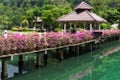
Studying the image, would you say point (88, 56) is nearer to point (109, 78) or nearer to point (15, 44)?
point (109, 78)

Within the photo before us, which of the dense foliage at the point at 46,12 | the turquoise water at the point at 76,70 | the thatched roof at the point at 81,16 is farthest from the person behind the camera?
the dense foliage at the point at 46,12

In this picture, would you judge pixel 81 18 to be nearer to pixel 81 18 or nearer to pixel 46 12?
pixel 81 18

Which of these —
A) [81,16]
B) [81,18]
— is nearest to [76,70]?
[81,18]

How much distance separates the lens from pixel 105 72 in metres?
19.0

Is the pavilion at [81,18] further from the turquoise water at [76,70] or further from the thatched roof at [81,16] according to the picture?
the turquoise water at [76,70]

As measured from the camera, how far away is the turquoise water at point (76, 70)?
56.4 feet

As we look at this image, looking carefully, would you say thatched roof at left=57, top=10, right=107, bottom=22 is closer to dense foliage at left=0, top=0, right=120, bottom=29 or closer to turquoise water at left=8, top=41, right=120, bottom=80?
turquoise water at left=8, top=41, right=120, bottom=80

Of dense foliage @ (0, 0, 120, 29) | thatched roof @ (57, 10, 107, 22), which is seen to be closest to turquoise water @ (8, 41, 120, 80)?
thatched roof @ (57, 10, 107, 22)

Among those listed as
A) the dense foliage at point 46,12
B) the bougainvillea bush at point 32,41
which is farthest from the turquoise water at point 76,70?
the dense foliage at point 46,12

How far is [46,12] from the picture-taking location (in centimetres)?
5256

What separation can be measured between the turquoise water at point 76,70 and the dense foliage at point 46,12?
91.6ft

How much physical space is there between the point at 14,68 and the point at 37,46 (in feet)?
8.52

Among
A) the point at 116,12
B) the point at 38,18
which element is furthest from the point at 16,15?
the point at 116,12

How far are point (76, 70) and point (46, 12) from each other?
33.7 metres
